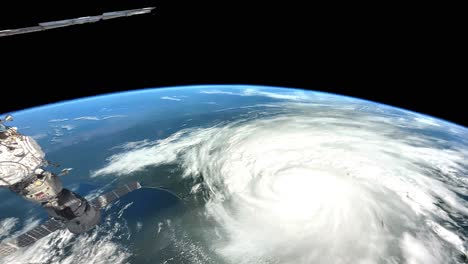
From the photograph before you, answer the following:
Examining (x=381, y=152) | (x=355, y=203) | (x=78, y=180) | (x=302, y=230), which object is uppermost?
(x=381, y=152)

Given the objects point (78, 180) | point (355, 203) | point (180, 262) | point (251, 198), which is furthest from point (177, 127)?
point (355, 203)

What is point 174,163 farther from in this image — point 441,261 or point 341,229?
point 441,261

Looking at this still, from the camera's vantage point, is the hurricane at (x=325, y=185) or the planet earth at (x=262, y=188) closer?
the hurricane at (x=325, y=185)

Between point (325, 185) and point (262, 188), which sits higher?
point (325, 185)
